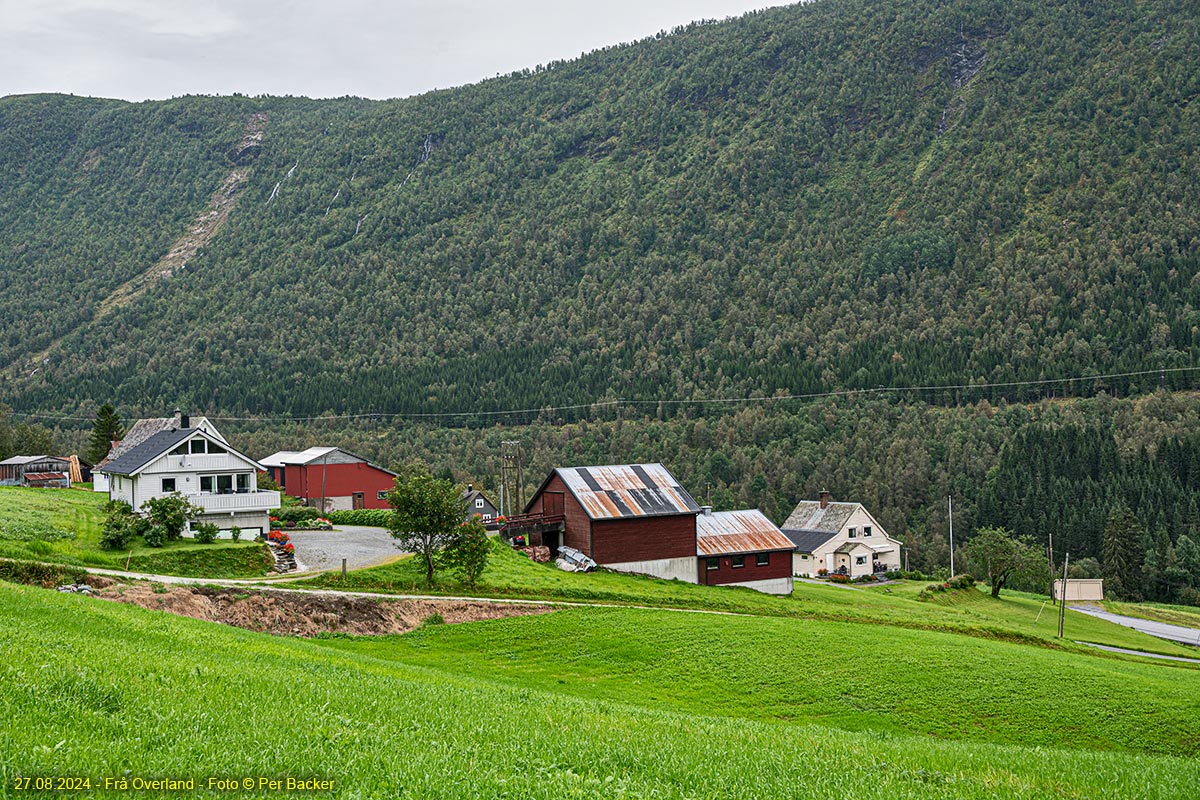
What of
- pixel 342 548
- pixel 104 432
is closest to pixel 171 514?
pixel 342 548

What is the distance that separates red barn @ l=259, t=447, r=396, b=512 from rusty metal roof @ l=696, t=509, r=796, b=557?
37.2 m

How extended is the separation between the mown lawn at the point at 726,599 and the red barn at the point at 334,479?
35.0m

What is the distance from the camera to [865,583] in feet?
278

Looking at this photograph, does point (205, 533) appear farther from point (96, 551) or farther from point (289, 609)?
point (289, 609)

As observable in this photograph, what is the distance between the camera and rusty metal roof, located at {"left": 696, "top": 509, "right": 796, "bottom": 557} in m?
59.7

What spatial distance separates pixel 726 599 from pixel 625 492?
13048mm

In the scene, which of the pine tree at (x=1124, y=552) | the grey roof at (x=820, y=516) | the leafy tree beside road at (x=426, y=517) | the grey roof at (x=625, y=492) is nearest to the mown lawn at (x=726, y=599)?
the leafy tree beside road at (x=426, y=517)

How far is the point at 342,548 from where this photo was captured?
51406 mm

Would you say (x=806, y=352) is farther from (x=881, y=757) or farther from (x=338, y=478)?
(x=881, y=757)

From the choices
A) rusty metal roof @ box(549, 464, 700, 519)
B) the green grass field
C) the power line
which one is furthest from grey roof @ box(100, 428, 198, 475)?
the power line

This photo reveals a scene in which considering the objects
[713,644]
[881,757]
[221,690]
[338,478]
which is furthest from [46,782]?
[338,478]

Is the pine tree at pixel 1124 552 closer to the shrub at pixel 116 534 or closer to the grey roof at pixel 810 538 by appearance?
the grey roof at pixel 810 538

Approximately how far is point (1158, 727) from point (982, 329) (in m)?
176

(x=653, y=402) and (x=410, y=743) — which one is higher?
(x=653, y=402)
